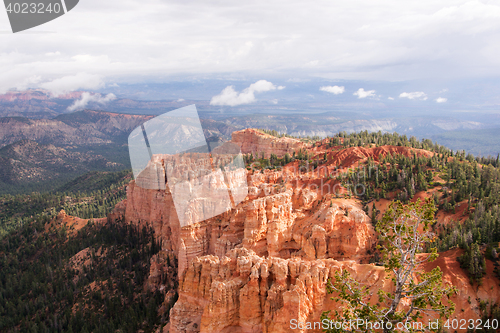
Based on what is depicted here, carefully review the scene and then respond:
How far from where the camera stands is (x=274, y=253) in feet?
152

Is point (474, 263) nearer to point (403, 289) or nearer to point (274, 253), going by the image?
point (403, 289)

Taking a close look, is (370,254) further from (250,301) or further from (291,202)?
(250,301)

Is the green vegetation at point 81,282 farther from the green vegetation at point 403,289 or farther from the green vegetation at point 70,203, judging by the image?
the green vegetation at point 403,289

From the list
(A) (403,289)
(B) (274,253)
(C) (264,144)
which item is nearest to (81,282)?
(B) (274,253)

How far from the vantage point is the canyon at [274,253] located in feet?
102

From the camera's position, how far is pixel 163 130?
42.3 m

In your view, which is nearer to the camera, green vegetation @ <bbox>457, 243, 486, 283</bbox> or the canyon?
the canyon

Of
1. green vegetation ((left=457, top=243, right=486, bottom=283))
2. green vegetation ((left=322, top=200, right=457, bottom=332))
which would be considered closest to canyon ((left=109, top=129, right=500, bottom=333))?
green vegetation ((left=457, top=243, right=486, bottom=283))

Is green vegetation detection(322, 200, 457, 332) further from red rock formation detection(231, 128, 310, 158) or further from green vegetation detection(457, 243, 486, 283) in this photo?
red rock formation detection(231, 128, 310, 158)

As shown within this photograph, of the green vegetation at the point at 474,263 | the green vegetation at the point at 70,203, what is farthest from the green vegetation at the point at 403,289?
the green vegetation at the point at 70,203

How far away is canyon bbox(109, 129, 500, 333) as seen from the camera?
1220 inches

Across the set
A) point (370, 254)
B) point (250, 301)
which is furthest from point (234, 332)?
point (370, 254)

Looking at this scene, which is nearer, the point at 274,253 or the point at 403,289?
the point at 403,289

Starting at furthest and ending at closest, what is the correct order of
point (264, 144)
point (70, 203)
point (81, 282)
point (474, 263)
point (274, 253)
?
point (70, 203) < point (264, 144) < point (81, 282) < point (274, 253) < point (474, 263)
